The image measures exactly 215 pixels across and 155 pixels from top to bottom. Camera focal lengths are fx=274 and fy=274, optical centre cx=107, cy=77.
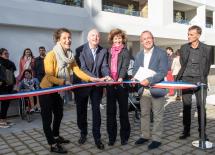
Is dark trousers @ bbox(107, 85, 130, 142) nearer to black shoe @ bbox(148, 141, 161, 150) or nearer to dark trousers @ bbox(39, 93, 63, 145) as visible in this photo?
black shoe @ bbox(148, 141, 161, 150)

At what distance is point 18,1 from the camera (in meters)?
10.3

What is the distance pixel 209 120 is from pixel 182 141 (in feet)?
6.70

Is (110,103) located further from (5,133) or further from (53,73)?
(5,133)

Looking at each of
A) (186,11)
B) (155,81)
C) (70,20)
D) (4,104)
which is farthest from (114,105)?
(186,11)

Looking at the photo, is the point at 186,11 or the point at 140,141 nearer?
the point at 140,141

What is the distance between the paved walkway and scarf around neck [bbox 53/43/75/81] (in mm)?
1341

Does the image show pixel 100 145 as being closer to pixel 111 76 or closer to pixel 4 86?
pixel 111 76

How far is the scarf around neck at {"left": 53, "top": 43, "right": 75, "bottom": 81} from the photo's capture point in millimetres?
4496

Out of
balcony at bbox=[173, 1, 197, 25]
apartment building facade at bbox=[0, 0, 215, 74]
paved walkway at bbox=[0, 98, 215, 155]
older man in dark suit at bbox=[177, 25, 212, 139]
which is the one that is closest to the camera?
paved walkway at bbox=[0, 98, 215, 155]

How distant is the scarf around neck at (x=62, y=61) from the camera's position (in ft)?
14.8

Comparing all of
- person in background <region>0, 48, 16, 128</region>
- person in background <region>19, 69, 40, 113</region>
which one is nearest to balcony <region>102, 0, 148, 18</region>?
person in background <region>19, 69, 40, 113</region>

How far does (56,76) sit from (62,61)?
270mm

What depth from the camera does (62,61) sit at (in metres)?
4.51

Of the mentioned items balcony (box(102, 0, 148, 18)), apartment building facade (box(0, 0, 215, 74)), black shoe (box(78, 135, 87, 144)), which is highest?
balcony (box(102, 0, 148, 18))
